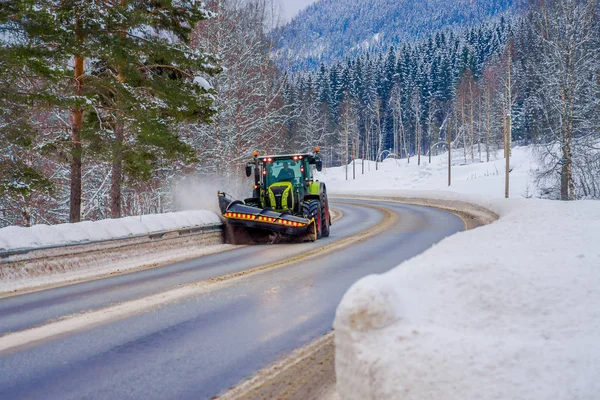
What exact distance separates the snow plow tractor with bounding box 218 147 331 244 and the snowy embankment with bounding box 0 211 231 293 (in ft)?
3.07

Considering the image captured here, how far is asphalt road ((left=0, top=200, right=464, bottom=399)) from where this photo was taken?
11.8ft

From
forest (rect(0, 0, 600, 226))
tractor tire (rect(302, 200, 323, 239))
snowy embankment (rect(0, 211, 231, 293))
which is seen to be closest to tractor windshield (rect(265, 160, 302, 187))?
tractor tire (rect(302, 200, 323, 239))

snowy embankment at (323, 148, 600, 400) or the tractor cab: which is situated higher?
the tractor cab

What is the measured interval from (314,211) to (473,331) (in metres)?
9.96

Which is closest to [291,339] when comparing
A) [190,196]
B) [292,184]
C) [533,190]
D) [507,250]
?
[507,250]

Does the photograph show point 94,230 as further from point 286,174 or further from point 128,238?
point 286,174

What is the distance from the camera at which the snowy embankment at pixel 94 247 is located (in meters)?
8.08

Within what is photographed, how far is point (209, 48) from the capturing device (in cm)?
2123

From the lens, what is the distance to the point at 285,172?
13992 mm

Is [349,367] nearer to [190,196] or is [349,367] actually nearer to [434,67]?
[190,196]

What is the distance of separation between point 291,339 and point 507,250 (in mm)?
2563

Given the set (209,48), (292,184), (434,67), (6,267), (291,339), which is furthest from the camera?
(434,67)

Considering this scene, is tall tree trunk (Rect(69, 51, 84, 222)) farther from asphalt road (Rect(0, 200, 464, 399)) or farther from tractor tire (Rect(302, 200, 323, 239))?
tractor tire (Rect(302, 200, 323, 239))

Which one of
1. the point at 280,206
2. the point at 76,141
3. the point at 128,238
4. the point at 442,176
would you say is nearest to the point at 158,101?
the point at 76,141
